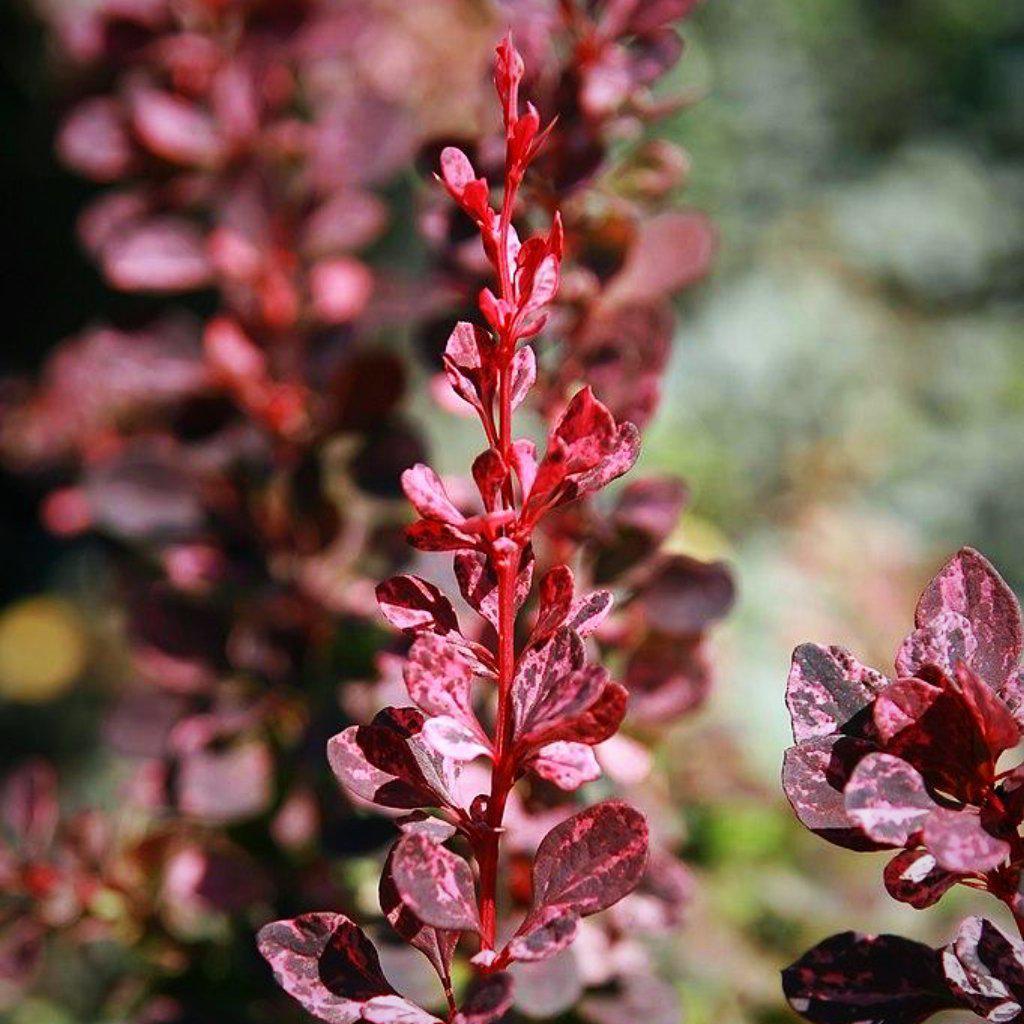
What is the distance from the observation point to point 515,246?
17.8 inches

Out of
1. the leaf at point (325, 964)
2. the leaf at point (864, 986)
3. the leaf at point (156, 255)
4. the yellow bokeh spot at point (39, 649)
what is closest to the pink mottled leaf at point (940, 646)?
the leaf at point (864, 986)

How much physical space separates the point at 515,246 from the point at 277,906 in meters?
0.57

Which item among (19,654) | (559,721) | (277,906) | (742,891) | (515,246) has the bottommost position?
(19,654)

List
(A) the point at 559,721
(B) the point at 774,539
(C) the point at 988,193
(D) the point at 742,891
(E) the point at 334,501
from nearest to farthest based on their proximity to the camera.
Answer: (A) the point at 559,721 → (E) the point at 334,501 → (D) the point at 742,891 → (B) the point at 774,539 → (C) the point at 988,193

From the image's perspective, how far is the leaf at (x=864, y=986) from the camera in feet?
1.49

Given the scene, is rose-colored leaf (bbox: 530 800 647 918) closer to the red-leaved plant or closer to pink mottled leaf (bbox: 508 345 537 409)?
the red-leaved plant

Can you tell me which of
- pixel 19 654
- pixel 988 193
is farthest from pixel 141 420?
pixel 988 193

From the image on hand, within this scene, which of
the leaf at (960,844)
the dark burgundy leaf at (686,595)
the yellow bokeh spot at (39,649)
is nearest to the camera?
the leaf at (960,844)

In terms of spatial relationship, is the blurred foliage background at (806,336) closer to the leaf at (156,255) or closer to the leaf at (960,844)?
the leaf at (156,255)

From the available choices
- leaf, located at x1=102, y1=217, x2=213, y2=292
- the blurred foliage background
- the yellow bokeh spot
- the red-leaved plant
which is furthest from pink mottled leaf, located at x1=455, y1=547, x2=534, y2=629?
the yellow bokeh spot

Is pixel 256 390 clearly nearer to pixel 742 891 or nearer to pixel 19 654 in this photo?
pixel 742 891

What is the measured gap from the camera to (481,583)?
467 millimetres

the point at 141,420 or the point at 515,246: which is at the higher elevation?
the point at 515,246

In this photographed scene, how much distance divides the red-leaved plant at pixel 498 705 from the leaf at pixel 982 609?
0.13m
